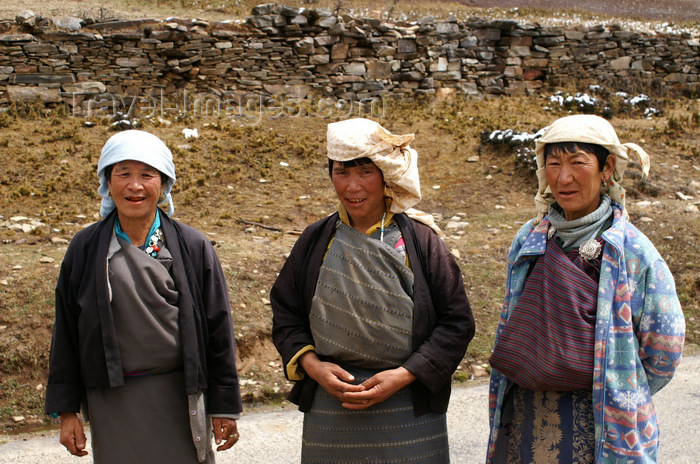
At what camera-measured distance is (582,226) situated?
220cm

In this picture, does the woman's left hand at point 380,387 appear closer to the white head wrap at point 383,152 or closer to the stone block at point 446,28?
the white head wrap at point 383,152

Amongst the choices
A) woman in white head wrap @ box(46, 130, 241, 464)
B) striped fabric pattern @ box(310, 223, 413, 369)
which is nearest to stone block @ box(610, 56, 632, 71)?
striped fabric pattern @ box(310, 223, 413, 369)

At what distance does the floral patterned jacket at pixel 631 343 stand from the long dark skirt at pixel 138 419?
1.40 meters

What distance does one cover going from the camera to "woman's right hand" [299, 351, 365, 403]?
2.16m

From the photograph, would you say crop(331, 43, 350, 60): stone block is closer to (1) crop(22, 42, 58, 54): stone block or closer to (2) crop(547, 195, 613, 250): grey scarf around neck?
(1) crop(22, 42, 58, 54): stone block

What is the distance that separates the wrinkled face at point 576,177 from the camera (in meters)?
2.14

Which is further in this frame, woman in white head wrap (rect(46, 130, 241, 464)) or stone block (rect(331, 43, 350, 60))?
stone block (rect(331, 43, 350, 60))

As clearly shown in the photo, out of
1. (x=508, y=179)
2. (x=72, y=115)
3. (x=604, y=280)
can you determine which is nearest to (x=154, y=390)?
(x=604, y=280)

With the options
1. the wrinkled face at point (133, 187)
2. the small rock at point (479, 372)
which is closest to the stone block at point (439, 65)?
the small rock at point (479, 372)

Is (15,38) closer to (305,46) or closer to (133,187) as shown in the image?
(305,46)

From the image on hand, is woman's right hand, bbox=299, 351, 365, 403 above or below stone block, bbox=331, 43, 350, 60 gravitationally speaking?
below

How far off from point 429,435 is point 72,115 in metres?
9.04

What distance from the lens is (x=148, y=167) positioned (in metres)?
2.28

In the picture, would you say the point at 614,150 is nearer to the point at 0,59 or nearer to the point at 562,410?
the point at 562,410
